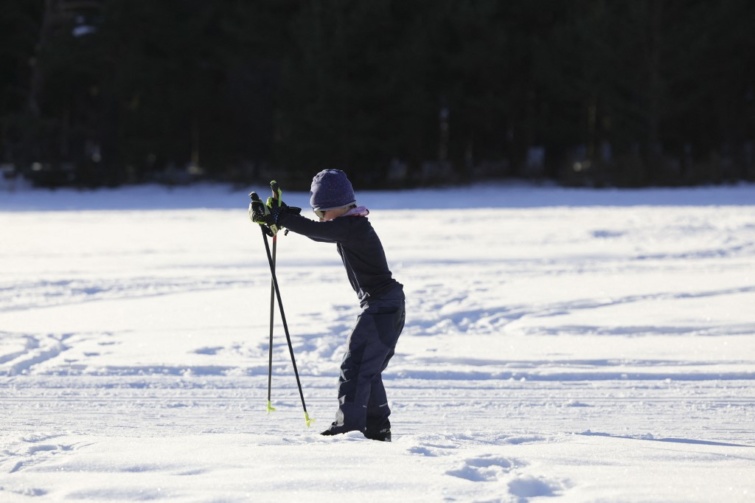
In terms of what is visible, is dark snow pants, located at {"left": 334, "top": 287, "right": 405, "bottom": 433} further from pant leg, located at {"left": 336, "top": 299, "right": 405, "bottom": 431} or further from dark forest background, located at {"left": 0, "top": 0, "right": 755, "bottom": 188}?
dark forest background, located at {"left": 0, "top": 0, "right": 755, "bottom": 188}

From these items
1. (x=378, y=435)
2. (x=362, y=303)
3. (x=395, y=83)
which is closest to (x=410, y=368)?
(x=378, y=435)

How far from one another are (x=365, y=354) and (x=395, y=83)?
80.4 feet

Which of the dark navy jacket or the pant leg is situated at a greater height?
the dark navy jacket

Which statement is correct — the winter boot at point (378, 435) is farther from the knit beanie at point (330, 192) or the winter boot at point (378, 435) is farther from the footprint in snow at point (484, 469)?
the knit beanie at point (330, 192)

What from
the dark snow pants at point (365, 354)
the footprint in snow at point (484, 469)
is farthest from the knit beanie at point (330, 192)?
the footprint in snow at point (484, 469)

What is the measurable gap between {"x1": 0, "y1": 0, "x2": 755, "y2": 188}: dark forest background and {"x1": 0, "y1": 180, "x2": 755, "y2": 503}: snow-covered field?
11.5 meters

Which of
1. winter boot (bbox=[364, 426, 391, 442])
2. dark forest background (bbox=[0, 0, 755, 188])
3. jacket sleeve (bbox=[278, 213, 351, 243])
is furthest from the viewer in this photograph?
dark forest background (bbox=[0, 0, 755, 188])

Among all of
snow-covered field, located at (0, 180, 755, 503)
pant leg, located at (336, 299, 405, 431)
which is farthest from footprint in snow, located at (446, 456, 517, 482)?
pant leg, located at (336, 299, 405, 431)

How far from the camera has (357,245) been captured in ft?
18.1

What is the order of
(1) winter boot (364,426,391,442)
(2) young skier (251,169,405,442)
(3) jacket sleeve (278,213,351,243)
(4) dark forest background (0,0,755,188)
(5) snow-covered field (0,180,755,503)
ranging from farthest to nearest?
(4) dark forest background (0,0,755,188), (1) winter boot (364,426,391,442), (2) young skier (251,169,405,442), (3) jacket sleeve (278,213,351,243), (5) snow-covered field (0,180,755,503)

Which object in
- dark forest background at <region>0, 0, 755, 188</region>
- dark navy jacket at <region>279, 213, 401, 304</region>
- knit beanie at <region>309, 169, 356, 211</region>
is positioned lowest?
dark navy jacket at <region>279, 213, 401, 304</region>

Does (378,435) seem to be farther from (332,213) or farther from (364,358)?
(332,213)

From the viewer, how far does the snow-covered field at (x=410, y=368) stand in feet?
15.1

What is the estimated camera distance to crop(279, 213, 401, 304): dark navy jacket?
5430 mm
